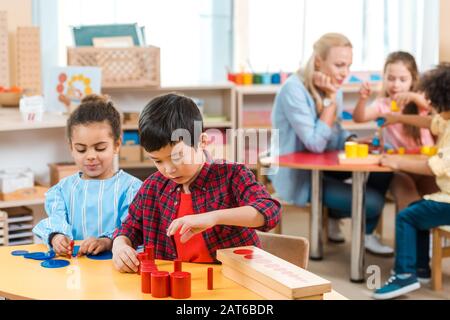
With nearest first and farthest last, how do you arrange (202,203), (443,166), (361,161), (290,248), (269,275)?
(269,275)
(202,203)
(290,248)
(443,166)
(361,161)

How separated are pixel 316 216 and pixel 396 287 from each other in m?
0.64

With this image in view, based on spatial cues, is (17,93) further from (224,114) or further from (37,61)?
(224,114)

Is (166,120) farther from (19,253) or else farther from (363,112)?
(363,112)

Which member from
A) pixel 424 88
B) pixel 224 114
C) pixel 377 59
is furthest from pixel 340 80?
pixel 377 59

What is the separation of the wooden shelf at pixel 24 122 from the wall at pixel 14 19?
→ 1.96ft

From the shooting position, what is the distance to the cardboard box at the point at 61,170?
387 cm

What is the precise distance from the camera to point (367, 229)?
4340mm

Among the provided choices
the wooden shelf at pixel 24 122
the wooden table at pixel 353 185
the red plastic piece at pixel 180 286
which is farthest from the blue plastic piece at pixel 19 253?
the wooden table at pixel 353 185

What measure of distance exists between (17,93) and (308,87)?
1.58m

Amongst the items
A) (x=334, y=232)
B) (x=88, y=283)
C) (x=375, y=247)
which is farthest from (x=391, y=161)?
(x=88, y=283)

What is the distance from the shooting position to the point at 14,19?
A: 4.62 m

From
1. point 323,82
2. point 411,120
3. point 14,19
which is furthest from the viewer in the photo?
point 14,19

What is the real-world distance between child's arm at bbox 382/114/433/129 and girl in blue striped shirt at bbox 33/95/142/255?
6.47ft
